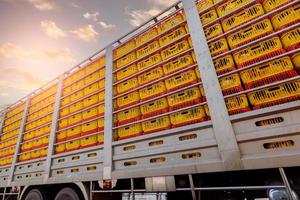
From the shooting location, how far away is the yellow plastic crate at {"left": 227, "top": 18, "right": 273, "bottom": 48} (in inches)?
93.9

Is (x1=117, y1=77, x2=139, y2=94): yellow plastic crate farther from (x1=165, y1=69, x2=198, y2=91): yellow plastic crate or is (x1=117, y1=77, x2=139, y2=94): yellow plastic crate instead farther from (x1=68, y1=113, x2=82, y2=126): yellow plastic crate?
(x1=68, y1=113, x2=82, y2=126): yellow plastic crate

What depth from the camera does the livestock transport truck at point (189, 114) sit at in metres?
2.14

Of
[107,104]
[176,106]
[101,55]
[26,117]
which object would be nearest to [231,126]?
[176,106]

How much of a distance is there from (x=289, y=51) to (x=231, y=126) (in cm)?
105

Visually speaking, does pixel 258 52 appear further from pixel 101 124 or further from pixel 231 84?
pixel 101 124

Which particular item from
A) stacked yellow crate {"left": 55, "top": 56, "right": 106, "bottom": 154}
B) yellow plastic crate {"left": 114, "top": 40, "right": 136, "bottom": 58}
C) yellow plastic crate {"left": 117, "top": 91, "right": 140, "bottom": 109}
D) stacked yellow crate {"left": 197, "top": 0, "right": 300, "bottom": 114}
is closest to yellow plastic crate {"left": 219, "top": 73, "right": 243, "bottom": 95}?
stacked yellow crate {"left": 197, "top": 0, "right": 300, "bottom": 114}

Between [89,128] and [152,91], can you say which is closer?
[152,91]

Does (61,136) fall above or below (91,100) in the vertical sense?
below

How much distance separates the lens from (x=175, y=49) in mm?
3201

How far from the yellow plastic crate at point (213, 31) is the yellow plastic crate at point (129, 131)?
1.81 metres

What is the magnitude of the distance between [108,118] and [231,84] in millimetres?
2273

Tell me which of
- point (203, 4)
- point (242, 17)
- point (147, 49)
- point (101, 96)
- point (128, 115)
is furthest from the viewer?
point (101, 96)

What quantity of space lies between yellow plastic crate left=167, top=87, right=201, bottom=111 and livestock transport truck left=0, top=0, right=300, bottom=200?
2 centimetres

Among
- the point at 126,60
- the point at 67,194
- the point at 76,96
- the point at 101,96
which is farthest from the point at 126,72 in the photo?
the point at 67,194
